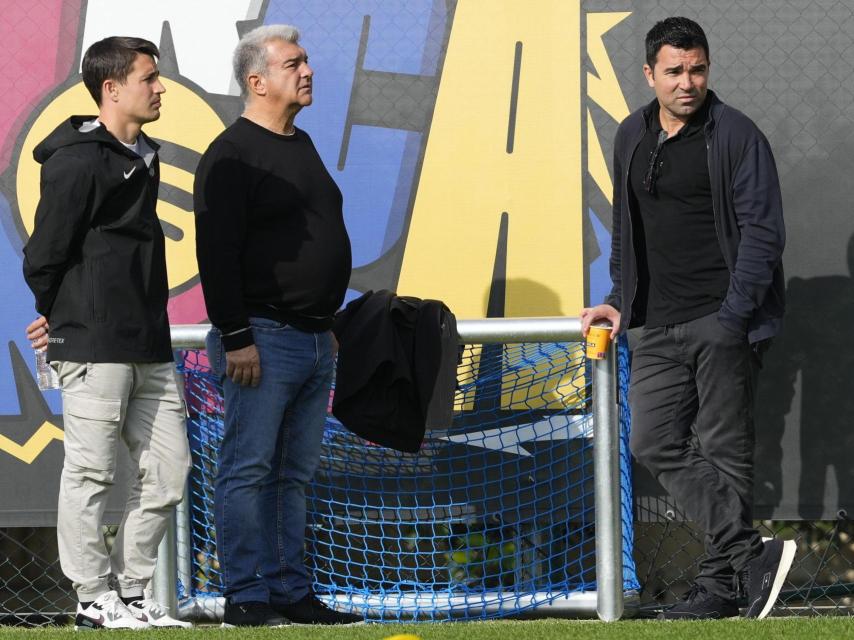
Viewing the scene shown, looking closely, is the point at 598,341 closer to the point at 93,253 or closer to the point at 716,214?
the point at 716,214

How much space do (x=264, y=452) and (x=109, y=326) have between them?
612 mm

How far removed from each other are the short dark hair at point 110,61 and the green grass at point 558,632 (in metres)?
1.68

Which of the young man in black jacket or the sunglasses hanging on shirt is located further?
the sunglasses hanging on shirt

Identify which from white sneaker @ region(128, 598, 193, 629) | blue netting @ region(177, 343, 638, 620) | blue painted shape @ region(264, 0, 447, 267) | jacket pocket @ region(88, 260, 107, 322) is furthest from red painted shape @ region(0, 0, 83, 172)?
white sneaker @ region(128, 598, 193, 629)

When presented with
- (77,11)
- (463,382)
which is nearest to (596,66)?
(463,382)

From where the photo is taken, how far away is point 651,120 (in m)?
4.16

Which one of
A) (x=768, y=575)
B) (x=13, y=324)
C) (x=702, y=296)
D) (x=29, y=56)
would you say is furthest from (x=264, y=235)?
(x=768, y=575)

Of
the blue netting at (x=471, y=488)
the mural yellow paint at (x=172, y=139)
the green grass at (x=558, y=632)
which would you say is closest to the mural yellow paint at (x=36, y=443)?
the blue netting at (x=471, y=488)

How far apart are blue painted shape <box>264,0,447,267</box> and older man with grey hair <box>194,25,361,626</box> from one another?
0.85 metres

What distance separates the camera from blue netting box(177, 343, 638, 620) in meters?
4.68

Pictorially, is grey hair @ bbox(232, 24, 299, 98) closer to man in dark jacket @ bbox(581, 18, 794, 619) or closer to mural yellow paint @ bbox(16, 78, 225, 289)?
mural yellow paint @ bbox(16, 78, 225, 289)

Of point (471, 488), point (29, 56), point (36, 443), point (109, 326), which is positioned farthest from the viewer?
point (29, 56)

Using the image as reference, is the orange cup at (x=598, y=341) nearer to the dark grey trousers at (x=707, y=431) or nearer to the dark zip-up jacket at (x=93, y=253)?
the dark grey trousers at (x=707, y=431)

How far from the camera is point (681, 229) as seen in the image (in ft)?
13.3
